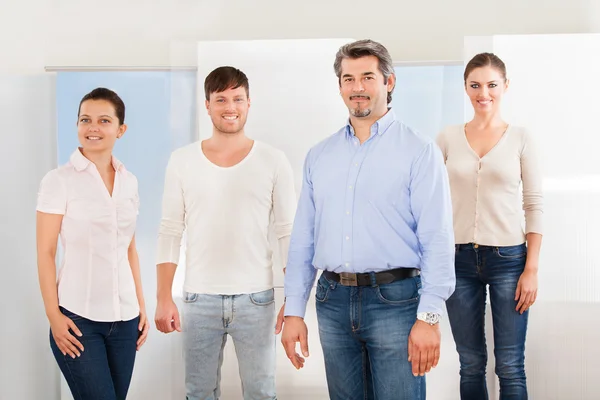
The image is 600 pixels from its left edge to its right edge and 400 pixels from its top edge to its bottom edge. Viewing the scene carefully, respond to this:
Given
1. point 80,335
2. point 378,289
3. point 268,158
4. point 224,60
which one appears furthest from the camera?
point 224,60

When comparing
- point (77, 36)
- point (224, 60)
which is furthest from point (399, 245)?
point (77, 36)

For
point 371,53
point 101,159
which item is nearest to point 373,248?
point 371,53

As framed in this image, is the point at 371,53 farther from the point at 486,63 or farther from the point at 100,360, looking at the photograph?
the point at 100,360

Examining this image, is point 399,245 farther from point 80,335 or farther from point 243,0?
point 243,0

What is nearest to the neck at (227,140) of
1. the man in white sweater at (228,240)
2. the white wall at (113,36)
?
the man in white sweater at (228,240)

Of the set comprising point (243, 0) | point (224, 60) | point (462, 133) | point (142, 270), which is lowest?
point (142, 270)

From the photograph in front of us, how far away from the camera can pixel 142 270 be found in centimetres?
320

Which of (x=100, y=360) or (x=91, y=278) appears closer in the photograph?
(x=100, y=360)

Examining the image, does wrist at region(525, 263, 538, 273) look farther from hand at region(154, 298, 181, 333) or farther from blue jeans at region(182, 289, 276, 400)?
hand at region(154, 298, 181, 333)

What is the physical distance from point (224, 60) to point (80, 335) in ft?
4.74

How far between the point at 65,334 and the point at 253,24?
68.3 inches

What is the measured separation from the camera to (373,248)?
2.15 m

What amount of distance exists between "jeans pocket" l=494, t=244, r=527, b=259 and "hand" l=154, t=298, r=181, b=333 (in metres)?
1.49

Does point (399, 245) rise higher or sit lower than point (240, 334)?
higher
